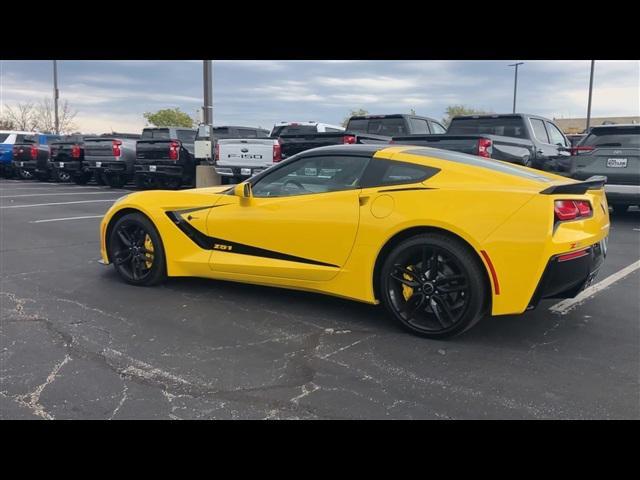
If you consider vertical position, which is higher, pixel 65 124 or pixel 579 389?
pixel 65 124

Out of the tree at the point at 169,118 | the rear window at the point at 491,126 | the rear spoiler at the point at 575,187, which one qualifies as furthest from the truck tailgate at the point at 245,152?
the tree at the point at 169,118

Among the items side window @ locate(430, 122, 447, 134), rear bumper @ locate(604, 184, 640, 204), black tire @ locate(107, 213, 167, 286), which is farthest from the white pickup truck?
black tire @ locate(107, 213, 167, 286)

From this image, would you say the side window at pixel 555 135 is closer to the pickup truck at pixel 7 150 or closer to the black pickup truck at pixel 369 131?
the black pickup truck at pixel 369 131

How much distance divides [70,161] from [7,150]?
6183 mm

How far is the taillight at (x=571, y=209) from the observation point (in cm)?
384

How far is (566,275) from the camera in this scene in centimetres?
387

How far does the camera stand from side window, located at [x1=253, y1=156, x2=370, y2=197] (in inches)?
179

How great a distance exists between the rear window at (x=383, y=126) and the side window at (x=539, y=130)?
268 cm

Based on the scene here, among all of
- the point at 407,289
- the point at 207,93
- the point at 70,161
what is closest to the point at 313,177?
the point at 407,289

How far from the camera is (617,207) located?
12031 millimetres

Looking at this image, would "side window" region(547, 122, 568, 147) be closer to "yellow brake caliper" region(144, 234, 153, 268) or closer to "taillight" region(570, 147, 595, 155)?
"taillight" region(570, 147, 595, 155)
